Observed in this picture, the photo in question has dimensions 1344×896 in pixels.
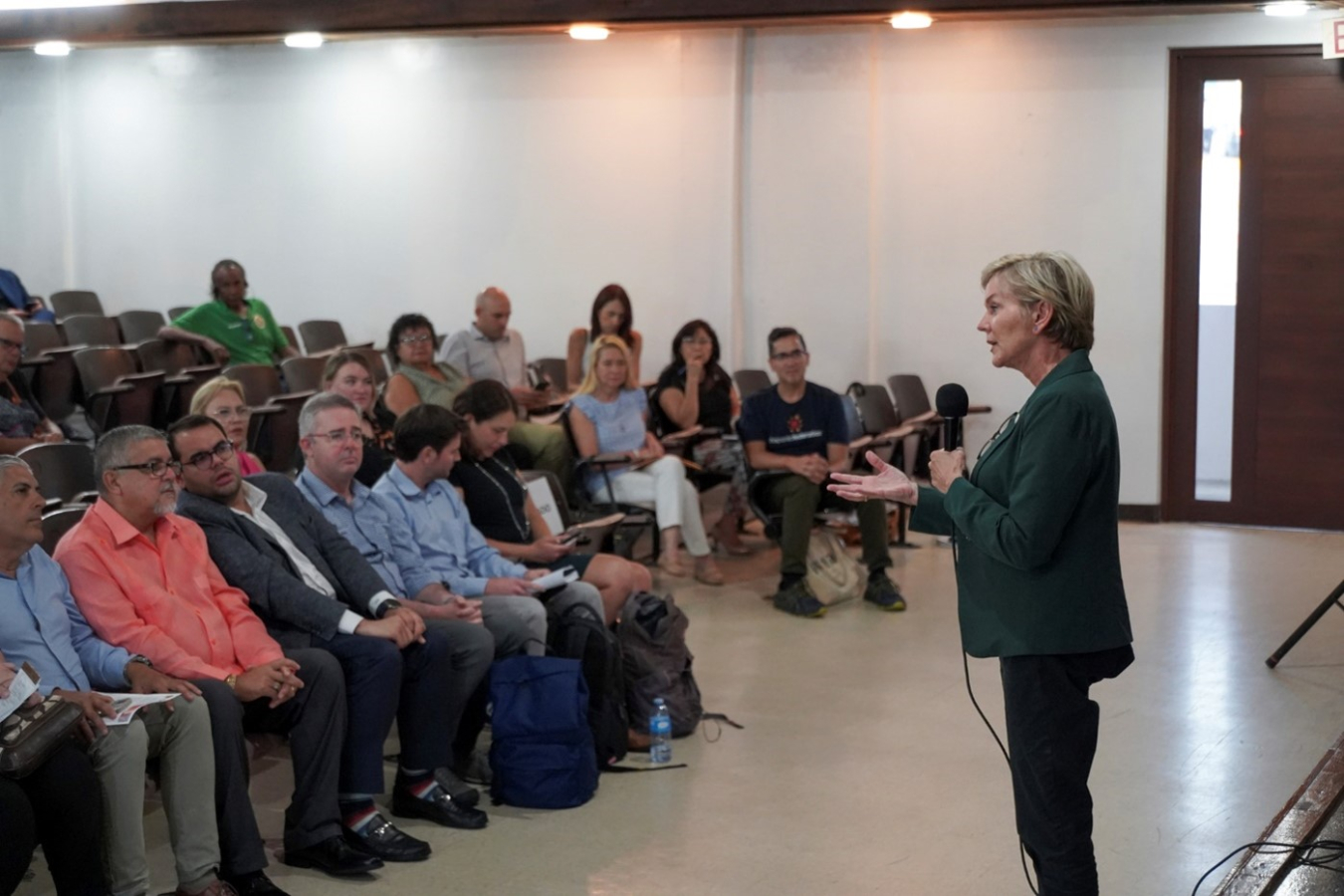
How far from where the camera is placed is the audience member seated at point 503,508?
190 inches

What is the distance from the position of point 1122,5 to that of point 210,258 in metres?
5.98

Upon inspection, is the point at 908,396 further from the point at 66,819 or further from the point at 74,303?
the point at 66,819

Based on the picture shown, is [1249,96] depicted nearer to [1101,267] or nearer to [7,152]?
[1101,267]

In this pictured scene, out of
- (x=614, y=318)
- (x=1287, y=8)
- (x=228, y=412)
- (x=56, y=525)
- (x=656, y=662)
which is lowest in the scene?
(x=656, y=662)

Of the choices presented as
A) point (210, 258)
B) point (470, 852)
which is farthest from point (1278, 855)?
point (210, 258)

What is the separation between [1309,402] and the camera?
26.1 ft

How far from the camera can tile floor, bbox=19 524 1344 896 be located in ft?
11.6

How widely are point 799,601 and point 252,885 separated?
3250 millimetres

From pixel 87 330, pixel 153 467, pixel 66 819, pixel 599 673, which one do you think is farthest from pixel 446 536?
pixel 87 330

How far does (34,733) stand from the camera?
294 centimetres

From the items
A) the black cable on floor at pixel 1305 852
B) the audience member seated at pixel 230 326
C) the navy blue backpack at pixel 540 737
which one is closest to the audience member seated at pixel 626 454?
the audience member seated at pixel 230 326

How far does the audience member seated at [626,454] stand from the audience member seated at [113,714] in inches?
133

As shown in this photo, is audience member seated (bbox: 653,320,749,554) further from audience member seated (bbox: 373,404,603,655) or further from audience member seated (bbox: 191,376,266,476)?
audience member seated (bbox: 191,376,266,476)

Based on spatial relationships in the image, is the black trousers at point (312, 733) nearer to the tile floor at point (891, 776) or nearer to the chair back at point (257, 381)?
the tile floor at point (891, 776)
